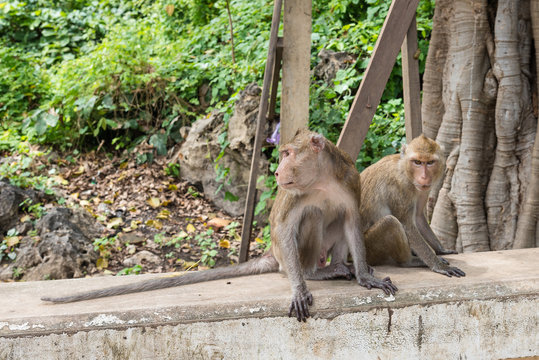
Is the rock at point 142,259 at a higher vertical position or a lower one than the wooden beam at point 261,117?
lower

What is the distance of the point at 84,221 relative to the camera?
5.76m

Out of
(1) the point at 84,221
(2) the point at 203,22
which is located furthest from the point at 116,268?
(2) the point at 203,22

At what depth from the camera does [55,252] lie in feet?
16.3

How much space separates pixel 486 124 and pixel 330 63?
2.48 metres

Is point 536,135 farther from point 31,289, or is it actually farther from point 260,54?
point 260,54

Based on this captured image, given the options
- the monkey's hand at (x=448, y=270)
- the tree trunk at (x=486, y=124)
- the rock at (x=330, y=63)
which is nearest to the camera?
the monkey's hand at (x=448, y=270)

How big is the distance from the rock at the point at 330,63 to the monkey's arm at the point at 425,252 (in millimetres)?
3261

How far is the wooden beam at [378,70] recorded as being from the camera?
3502mm

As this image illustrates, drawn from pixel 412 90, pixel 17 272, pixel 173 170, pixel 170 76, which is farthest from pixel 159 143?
pixel 412 90

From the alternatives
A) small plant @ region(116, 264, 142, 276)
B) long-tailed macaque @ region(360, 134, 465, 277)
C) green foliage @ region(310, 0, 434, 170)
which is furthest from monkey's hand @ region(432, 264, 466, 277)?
small plant @ region(116, 264, 142, 276)

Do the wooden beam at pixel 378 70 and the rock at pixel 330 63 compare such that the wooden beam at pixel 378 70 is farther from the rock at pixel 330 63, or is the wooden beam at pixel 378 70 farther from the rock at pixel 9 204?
the rock at pixel 9 204

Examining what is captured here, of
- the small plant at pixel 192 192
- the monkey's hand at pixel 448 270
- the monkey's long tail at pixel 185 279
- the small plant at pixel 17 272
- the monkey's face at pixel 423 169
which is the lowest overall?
the small plant at pixel 17 272

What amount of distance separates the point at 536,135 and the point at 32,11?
8.41 m

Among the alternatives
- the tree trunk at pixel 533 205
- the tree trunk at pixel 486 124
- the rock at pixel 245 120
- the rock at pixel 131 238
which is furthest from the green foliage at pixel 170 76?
the tree trunk at pixel 533 205
